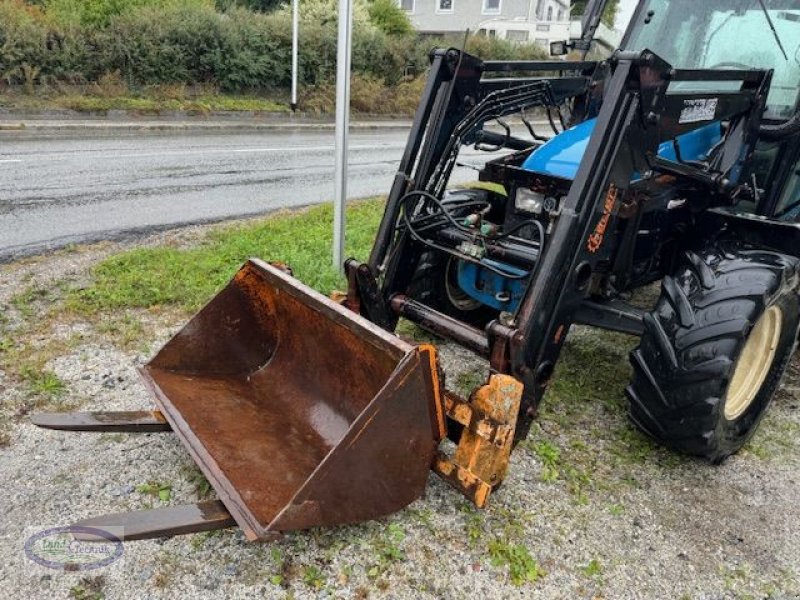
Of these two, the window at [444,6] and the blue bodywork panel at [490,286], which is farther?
the window at [444,6]

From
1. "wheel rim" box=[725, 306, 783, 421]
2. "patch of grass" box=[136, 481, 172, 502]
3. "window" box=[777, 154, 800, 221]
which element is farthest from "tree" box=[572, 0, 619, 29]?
"patch of grass" box=[136, 481, 172, 502]

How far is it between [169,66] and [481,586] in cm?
2049

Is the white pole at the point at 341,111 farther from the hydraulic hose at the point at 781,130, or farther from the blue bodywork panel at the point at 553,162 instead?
the hydraulic hose at the point at 781,130

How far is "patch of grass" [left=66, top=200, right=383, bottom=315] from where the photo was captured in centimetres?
481

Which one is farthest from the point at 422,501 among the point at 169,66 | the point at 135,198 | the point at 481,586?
the point at 169,66

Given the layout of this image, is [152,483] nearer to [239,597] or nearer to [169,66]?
[239,597]

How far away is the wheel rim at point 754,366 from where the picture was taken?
3.39 metres

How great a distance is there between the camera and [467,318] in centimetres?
436

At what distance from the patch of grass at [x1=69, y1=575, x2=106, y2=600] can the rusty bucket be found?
1.68 ft

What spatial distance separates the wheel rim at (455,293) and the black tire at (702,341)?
4.56 feet

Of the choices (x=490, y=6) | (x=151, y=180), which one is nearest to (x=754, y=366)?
(x=151, y=180)

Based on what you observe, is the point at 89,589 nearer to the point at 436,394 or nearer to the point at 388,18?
the point at 436,394

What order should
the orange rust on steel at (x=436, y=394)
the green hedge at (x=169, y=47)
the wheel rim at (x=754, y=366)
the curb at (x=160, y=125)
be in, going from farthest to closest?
the green hedge at (x=169, y=47)
the curb at (x=160, y=125)
the wheel rim at (x=754, y=366)
the orange rust on steel at (x=436, y=394)

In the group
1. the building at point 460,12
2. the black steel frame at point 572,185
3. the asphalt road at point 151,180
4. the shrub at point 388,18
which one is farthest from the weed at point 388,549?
the building at point 460,12
